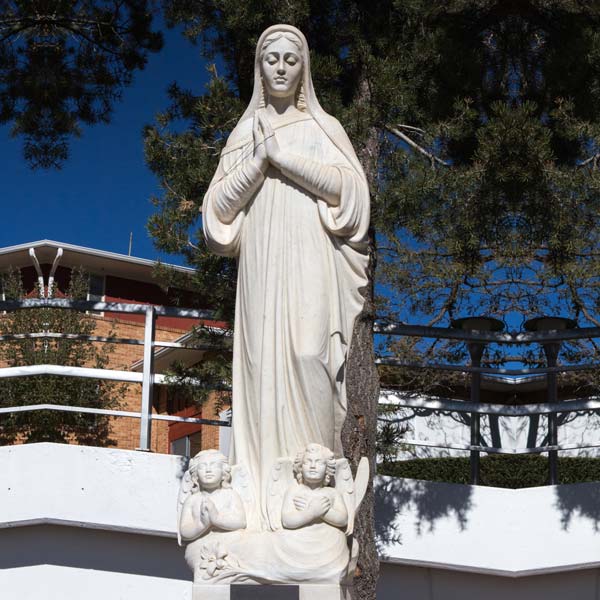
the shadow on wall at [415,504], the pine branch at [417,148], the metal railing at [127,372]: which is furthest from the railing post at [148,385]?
the pine branch at [417,148]

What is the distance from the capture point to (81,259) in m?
21.2

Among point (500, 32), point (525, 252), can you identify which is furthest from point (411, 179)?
point (500, 32)

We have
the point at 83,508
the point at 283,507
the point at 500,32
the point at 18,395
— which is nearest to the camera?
the point at 283,507

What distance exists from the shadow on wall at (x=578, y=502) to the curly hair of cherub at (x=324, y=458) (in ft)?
13.3

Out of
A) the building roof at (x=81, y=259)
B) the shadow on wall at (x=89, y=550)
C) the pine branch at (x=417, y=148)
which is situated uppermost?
the building roof at (x=81, y=259)

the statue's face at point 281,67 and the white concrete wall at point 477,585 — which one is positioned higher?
the statue's face at point 281,67

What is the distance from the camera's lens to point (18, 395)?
16.0 m

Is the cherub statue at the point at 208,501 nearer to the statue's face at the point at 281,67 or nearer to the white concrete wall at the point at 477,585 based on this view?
the statue's face at the point at 281,67

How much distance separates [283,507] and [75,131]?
6.11 meters

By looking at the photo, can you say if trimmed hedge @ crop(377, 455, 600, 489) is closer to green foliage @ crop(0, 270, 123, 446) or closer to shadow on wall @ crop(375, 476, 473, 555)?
shadow on wall @ crop(375, 476, 473, 555)

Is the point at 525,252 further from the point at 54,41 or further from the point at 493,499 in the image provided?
the point at 54,41

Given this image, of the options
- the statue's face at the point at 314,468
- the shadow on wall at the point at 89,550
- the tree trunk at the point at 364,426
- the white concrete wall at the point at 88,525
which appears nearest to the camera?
the statue's face at the point at 314,468

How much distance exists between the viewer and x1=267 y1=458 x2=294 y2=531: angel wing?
4324mm

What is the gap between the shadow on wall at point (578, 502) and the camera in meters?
7.86
